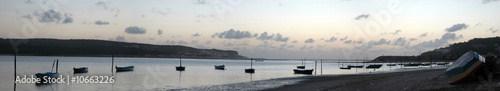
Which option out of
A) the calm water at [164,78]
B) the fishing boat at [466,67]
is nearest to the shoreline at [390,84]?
the fishing boat at [466,67]

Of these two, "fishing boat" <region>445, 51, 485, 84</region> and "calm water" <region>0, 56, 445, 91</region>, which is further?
"calm water" <region>0, 56, 445, 91</region>

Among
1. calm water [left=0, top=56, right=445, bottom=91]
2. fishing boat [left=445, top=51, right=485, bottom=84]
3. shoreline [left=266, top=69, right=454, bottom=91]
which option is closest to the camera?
fishing boat [left=445, top=51, right=485, bottom=84]

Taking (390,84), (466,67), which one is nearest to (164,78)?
(390,84)

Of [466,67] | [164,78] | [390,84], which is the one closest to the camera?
[466,67]

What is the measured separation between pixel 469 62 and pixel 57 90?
94.6ft

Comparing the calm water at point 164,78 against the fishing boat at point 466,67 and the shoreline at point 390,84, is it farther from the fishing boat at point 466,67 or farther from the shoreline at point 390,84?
the fishing boat at point 466,67

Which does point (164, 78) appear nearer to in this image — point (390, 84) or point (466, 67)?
point (390, 84)

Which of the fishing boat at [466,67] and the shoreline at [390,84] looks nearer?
the fishing boat at [466,67]

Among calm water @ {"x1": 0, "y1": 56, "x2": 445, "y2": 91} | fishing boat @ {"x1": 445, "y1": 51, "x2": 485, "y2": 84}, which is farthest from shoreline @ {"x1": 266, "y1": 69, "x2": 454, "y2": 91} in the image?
calm water @ {"x1": 0, "y1": 56, "x2": 445, "y2": 91}

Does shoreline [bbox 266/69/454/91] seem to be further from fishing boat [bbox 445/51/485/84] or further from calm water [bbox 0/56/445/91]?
calm water [bbox 0/56/445/91]

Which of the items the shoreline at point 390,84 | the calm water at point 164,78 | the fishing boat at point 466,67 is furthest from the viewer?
the calm water at point 164,78

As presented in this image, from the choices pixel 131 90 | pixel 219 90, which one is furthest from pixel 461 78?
pixel 131 90

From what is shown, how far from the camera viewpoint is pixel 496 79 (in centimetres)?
1766

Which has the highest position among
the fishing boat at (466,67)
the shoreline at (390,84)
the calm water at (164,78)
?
the fishing boat at (466,67)
